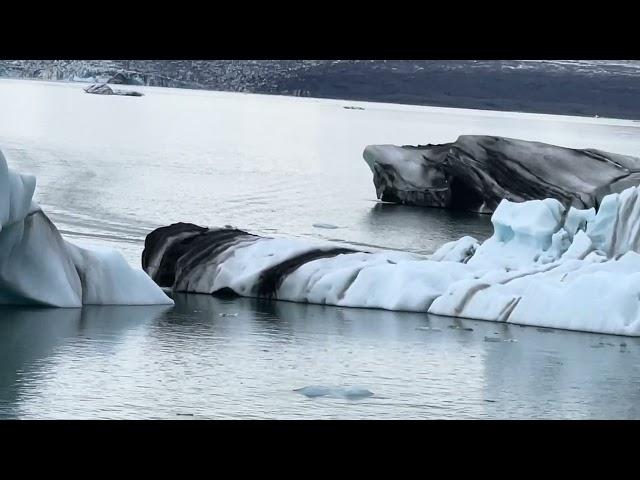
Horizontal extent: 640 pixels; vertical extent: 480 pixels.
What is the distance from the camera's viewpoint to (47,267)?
9.97 m

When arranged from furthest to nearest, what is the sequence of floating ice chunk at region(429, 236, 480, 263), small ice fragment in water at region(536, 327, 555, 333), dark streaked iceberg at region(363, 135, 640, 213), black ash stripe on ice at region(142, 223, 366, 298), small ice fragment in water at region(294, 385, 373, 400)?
dark streaked iceberg at region(363, 135, 640, 213)
floating ice chunk at region(429, 236, 480, 263)
black ash stripe on ice at region(142, 223, 366, 298)
small ice fragment in water at region(536, 327, 555, 333)
small ice fragment in water at region(294, 385, 373, 400)

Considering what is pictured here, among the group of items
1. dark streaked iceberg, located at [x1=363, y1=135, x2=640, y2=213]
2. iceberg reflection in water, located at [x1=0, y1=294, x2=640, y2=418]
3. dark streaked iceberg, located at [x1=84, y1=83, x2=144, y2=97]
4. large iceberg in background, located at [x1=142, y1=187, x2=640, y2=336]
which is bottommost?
iceberg reflection in water, located at [x1=0, y1=294, x2=640, y2=418]

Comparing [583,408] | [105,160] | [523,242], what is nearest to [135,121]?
[105,160]

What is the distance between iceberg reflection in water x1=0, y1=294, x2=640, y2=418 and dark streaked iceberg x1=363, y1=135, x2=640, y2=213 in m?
7.43

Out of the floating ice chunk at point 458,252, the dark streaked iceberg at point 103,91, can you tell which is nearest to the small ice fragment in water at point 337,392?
the floating ice chunk at point 458,252

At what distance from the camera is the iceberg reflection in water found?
731 cm

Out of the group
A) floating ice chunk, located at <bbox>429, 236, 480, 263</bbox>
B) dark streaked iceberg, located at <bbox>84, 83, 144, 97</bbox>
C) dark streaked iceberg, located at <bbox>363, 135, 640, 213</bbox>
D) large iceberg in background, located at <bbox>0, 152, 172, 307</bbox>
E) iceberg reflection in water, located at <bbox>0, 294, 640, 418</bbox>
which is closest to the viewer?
iceberg reflection in water, located at <bbox>0, 294, 640, 418</bbox>

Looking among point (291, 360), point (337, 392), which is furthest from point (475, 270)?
point (337, 392)

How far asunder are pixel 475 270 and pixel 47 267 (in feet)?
11.1

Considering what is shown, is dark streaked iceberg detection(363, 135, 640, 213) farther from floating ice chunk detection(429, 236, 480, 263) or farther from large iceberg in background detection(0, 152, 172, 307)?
large iceberg in background detection(0, 152, 172, 307)

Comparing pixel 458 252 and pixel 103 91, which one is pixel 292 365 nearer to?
pixel 458 252

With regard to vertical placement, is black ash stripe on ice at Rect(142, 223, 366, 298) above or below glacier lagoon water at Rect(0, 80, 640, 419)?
above

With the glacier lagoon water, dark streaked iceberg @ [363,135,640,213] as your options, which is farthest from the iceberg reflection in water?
dark streaked iceberg @ [363,135,640,213]
